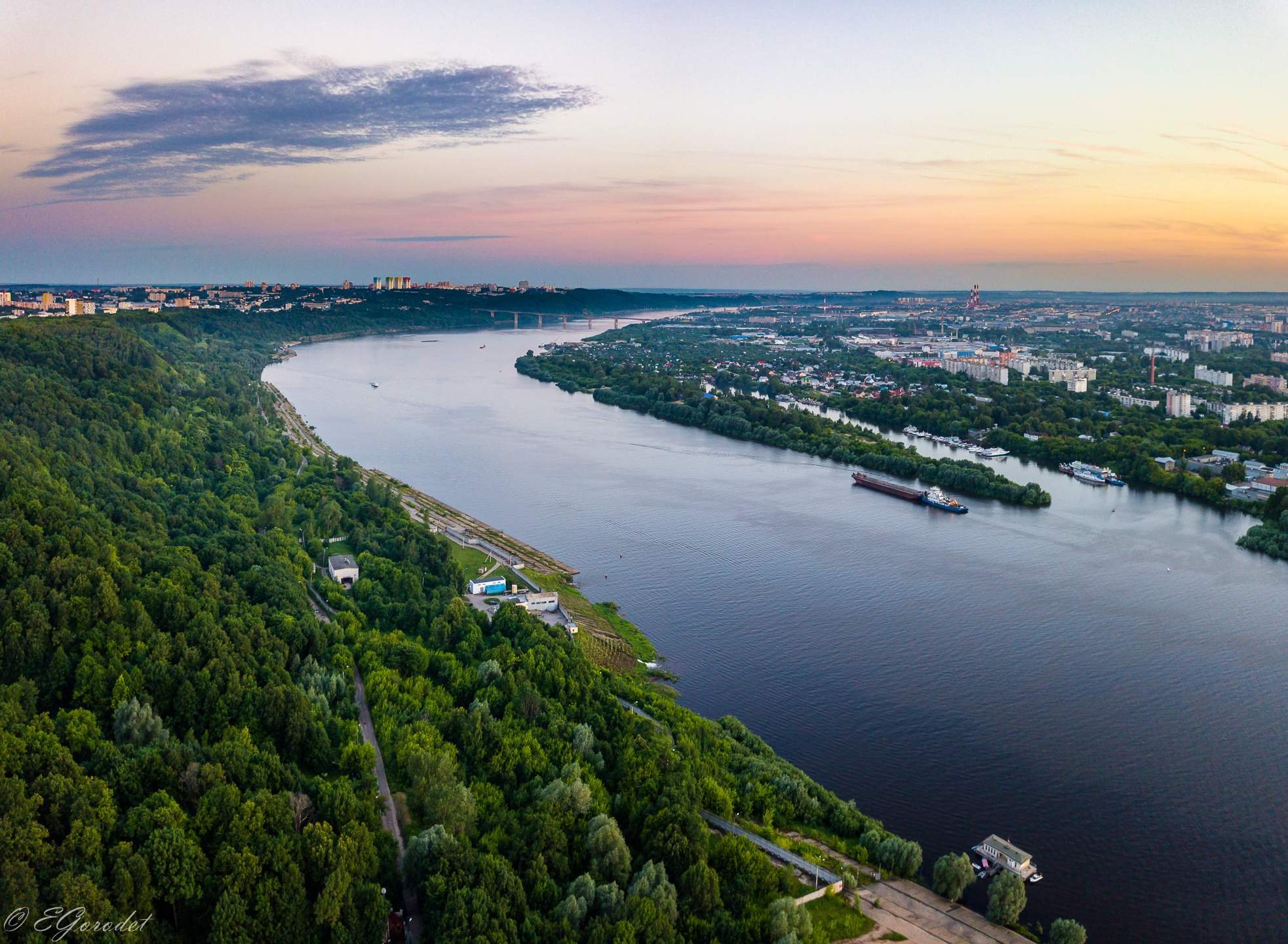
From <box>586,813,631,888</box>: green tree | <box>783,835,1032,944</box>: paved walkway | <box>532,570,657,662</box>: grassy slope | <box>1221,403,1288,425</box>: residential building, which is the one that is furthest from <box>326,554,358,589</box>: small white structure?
<box>1221,403,1288,425</box>: residential building

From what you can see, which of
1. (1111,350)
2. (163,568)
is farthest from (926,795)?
(1111,350)

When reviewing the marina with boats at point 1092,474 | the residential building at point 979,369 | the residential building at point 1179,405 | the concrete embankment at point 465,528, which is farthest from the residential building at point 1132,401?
the concrete embankment at point 465,528

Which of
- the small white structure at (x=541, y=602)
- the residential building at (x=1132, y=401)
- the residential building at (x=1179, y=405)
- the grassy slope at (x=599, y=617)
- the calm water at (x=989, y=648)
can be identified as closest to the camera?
the calm water at (x=989, y=648)

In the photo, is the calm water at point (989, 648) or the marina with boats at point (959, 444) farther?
the marina with boats at point (959, 444)

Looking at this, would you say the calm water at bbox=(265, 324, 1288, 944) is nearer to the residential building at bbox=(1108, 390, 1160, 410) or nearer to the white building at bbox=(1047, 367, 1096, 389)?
the residential building at bbox=(1108, 390, 1160, 410)

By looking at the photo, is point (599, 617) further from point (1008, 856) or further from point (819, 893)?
point (1008, 856)

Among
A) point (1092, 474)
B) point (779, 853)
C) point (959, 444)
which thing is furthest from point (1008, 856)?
point (959, 444)

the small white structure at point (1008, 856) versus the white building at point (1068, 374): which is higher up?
the white building at point (1068, 374)

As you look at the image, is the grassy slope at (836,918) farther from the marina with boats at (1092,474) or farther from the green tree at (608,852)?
the marina with boats at (1092,474)
